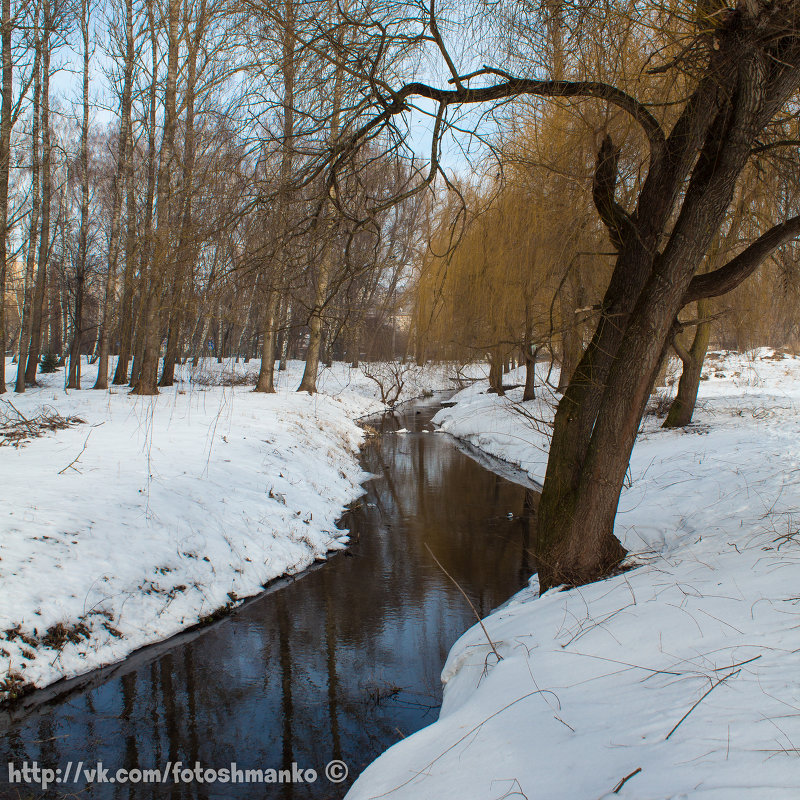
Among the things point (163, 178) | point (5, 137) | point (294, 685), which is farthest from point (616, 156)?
point (5, 137)

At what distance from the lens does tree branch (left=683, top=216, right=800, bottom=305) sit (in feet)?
12.6

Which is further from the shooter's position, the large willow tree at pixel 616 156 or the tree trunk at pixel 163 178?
the tree trunk at pixel 163 178

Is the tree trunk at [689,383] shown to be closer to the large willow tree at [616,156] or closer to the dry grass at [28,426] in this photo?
the large willow tree at [616,156]

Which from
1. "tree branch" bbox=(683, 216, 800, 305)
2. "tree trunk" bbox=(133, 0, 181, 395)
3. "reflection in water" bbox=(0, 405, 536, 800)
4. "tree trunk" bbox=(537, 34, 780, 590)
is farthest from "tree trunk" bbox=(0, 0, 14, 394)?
"tree branch" bbox=(683, 216, 800, 305)

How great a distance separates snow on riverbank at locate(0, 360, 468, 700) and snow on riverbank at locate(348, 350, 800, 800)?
229cm

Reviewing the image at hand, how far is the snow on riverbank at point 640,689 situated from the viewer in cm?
191

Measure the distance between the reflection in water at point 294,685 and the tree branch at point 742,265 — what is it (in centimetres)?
314

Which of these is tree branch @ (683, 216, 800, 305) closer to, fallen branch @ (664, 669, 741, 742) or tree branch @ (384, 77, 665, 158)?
tree branch @ (384, 77, 665, 158)

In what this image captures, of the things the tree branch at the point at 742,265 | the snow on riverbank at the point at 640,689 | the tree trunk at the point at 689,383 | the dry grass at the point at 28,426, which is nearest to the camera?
the snow on riverbank at the point at 640,689

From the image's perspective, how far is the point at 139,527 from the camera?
5043mm

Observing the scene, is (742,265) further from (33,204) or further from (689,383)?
(33,204)

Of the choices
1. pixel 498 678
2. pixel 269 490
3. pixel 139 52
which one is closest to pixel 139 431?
pixel 269 490

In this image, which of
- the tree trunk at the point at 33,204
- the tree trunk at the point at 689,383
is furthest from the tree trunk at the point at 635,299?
the tree trunk at the point at 33,204

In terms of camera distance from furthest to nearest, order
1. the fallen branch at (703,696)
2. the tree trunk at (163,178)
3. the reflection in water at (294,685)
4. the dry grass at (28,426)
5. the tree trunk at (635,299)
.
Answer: the tree trunk at (163,178), the dry grass at (28,426), the tree trunk at (635,299), the reflection in water at (294,685), the fallen branch at (703,696)
